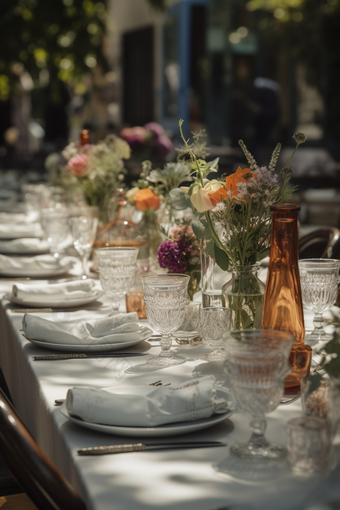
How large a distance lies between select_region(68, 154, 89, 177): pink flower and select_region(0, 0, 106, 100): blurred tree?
12.8 ft

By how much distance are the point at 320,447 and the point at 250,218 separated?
591 mm

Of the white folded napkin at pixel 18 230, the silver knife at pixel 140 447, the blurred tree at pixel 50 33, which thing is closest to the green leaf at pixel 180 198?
the silver knife at pixel 140 447

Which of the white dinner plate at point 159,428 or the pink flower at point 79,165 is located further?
the pink flower at point 79,165

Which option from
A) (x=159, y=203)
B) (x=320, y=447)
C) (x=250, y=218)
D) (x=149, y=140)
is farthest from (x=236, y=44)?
(x=320, y=447)

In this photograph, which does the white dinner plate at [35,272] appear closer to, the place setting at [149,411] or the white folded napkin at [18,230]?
the white folded napkin at [18,230]

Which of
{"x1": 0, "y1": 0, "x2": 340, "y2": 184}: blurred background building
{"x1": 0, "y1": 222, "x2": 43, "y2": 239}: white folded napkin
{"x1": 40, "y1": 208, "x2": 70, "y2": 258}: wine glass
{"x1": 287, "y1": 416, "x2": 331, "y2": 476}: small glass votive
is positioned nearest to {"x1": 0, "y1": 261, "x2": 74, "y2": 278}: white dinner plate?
{"x1": 40, "y1": 208, "x2": 70, "y2": 258}: wine glass

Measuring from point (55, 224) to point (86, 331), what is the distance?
46.8 inches

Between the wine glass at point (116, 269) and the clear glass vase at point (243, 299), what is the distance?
1.19 feet

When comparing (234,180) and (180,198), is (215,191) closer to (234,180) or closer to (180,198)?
(234,180)

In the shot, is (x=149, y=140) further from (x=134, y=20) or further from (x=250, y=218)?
(x=134, y=20)

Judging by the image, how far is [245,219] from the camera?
139 cm

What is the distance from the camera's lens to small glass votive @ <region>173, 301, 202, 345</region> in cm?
154

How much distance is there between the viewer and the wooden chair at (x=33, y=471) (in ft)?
2.97

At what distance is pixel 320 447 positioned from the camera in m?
0.88
